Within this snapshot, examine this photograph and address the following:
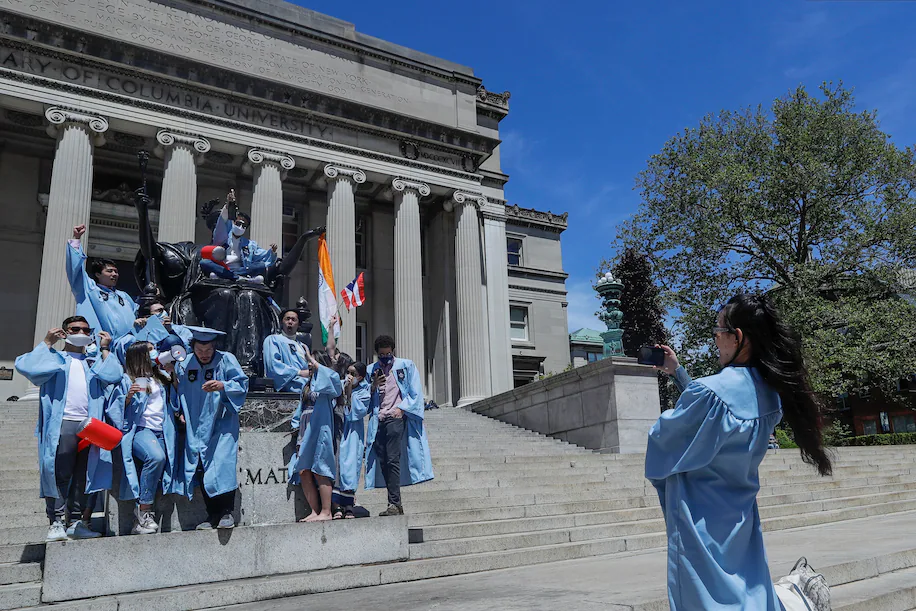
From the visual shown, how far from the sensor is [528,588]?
5309mm

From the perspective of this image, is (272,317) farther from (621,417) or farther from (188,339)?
(621,417)

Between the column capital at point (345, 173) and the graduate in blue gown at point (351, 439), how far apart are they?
18.6m

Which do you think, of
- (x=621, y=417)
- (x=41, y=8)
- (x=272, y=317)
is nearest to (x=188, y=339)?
(x=272, y=317)

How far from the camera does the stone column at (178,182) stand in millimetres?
22078

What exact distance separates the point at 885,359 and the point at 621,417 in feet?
45.7

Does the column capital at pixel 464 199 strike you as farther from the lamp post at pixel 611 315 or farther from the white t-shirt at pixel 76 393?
the white t-shirt at pixel 76 393

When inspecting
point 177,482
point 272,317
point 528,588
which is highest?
point 272,317

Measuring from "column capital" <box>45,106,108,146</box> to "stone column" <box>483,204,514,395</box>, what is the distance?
15.0 m

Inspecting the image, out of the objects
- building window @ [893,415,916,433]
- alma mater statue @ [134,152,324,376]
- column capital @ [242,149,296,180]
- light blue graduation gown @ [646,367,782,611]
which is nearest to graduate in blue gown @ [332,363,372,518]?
alma mater statue @ [134,152,324,376]

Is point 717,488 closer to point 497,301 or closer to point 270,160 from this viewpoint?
point 270,160

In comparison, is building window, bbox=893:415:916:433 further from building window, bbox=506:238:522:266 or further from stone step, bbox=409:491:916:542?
stone step, bbox=409:491:916:542

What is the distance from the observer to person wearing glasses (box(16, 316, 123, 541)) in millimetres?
6004

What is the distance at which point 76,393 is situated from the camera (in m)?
6.27

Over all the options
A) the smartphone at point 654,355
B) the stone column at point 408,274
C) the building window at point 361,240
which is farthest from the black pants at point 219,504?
the building window at point 361,240
